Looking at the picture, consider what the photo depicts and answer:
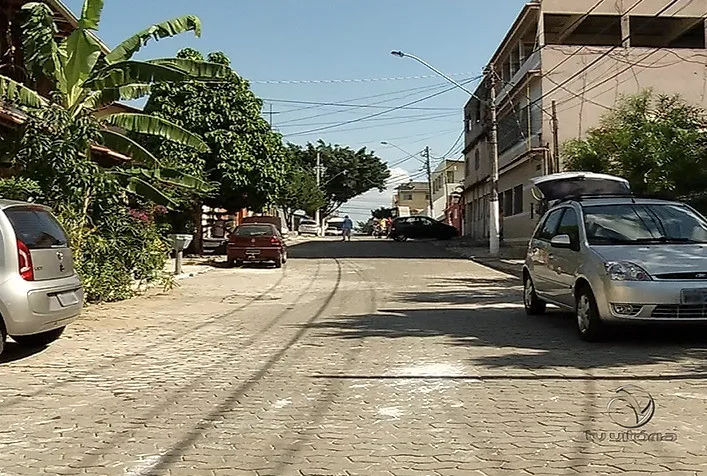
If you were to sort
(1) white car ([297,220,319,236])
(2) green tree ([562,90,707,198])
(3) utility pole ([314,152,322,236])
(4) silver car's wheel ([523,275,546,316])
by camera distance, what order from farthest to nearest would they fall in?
(3) utility pole ([314,152,322,236]), (1) white car ([297,220,319,236]), (2) green tree ([562,90,707,198]), (4) silver car's wheel ([523,275,546,316])

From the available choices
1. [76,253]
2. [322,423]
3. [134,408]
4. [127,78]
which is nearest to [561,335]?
[322,423]

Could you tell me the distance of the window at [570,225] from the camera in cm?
1064

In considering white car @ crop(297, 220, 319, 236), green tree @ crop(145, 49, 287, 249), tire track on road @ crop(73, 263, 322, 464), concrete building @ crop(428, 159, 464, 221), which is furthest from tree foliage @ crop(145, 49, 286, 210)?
concrete building @ crop(428, 159, 464, 221)

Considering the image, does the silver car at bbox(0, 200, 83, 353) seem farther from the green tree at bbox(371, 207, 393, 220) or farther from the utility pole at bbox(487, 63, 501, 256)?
the green tree at bbox(371, 207, 393, 220)

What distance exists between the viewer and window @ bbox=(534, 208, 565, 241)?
11.7 m

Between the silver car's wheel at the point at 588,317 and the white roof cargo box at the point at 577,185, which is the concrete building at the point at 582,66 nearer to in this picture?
the white roof cargo box at the point at 577,185

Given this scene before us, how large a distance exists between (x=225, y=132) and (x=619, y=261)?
2218 centimetres

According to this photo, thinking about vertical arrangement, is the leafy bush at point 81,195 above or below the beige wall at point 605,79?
below

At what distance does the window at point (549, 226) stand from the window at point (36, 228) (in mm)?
6536

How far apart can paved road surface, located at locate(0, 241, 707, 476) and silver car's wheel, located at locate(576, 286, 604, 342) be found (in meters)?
0.17

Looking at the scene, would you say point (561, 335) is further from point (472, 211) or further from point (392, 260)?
point (472, 211)

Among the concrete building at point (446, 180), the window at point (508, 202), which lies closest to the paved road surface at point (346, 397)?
the window at point (508, 202)

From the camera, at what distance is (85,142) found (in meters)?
14.4

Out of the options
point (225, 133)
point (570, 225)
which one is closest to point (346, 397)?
point (570, 225)
